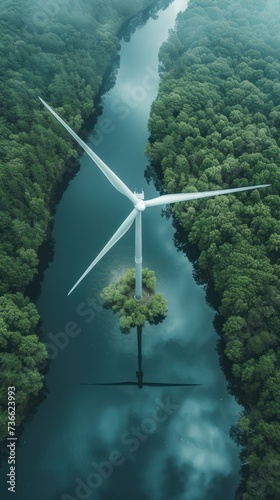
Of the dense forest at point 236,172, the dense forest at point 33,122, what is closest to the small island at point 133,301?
the dense forest at point 236,172

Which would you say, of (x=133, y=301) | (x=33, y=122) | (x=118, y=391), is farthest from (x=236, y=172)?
(x=118, y=391)

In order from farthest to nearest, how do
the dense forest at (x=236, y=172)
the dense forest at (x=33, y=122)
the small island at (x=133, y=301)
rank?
1. the small island at (x=133, y=301)
2. the dense forest at (x=33, y=122)
3. the dense forest at (x=236, y=172)

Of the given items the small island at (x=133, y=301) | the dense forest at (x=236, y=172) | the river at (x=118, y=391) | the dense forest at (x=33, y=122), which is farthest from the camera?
the small island at (x=133, y=301)

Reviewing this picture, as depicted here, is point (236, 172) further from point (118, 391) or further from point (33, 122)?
point (118, 391)

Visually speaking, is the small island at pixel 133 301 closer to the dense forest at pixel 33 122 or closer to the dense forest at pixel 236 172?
the dense forest at pixel 236 172

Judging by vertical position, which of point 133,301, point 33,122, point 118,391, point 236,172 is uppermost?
point 33,122

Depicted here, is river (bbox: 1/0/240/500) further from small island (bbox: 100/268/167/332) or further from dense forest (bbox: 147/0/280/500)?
dense forest (bbox: 147/0/280/500)

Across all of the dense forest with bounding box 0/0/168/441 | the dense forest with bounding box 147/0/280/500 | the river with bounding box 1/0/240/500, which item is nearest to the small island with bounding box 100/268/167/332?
the river with bounding box 1/0/240/500
